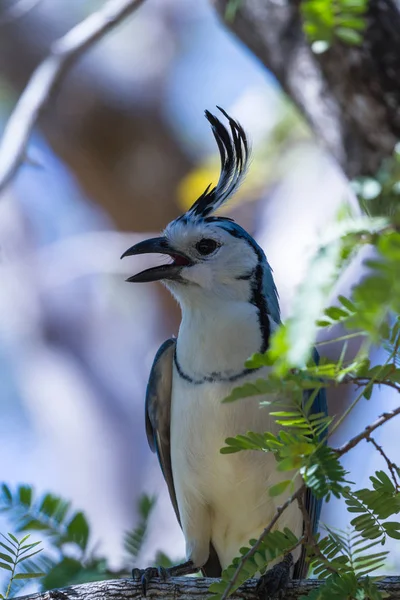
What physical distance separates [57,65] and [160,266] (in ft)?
3.55

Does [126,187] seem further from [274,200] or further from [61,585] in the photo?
[61,585]

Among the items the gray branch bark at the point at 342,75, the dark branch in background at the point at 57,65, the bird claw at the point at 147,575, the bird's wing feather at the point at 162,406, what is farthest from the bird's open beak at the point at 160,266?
the bird claw at the point at 147,575

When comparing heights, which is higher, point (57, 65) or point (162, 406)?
point (57, 65)

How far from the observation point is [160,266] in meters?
3.72

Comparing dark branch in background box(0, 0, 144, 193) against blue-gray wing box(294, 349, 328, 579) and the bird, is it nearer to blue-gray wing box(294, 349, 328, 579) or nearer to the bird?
the bird

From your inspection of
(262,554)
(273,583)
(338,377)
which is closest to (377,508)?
(262,554)

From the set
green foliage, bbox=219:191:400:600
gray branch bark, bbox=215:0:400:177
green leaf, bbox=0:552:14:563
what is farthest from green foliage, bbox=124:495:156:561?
gray branch bark, bbox=215:0:400:177

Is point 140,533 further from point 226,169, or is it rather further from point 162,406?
point 226,169

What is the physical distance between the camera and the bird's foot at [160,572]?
122 inches

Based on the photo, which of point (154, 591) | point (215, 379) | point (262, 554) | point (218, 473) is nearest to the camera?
point (262, 554)

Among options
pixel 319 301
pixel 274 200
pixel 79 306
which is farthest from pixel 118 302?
pixel 319 301

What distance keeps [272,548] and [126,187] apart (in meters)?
7.62

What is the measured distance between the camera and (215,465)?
3.58m

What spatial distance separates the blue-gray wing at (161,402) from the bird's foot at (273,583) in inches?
36.7
